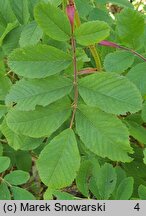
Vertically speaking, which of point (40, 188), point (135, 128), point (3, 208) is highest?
point (135, 128)

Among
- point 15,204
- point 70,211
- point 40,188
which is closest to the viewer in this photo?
point 70,211

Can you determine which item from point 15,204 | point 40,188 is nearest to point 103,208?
point 15,204

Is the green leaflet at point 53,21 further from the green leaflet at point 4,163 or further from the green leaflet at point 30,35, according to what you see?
the green leaflet at point 4,163

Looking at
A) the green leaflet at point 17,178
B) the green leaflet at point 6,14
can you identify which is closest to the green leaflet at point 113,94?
the green leaflet at point 6,14

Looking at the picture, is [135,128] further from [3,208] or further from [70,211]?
[3,208]

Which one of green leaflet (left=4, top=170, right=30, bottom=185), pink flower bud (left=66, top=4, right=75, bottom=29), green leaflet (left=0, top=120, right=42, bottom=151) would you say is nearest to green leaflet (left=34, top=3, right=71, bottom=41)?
pink flower bud (left=66, top=4, right=75, bottom=29)
